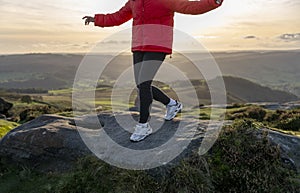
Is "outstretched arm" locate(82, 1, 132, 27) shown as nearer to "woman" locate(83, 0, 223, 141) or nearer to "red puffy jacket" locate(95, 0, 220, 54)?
"woman" locate(83, 0, 223, 141)

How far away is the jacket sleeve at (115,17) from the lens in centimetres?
739

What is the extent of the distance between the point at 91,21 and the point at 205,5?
10.3 feet

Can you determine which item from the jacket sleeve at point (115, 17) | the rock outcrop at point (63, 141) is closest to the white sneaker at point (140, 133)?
the rock outcrop at point (63, 141)

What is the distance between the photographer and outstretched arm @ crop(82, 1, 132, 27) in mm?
7398

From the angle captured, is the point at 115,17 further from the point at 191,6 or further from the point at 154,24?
the point at 191,6

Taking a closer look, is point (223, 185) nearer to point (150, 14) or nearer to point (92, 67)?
point (150, 14)

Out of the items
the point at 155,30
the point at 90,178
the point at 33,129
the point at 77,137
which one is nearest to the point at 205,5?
the point at 155,30

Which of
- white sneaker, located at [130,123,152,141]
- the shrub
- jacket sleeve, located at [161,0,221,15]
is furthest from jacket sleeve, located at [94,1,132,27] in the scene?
the shrub

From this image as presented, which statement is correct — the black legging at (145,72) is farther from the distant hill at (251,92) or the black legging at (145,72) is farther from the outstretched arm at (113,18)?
the distant hill at (251,92)

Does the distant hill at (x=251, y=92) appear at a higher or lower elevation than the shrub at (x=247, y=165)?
lower

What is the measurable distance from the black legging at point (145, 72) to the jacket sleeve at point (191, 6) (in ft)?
3.14

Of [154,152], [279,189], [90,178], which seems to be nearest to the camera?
[279,189]

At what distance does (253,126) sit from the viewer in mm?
6555

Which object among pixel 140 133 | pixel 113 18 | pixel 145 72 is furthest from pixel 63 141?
pixel 113 18
